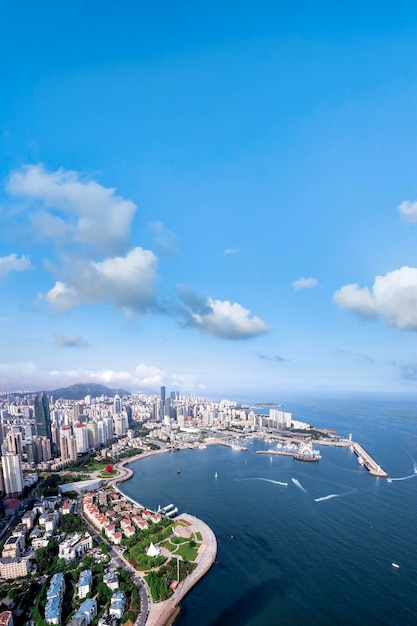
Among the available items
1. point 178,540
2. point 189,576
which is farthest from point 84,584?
point 178,540

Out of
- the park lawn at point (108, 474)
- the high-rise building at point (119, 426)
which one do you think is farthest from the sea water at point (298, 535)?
the high-rise building at point (119, 426)

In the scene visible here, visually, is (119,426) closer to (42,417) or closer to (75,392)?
(42,417)

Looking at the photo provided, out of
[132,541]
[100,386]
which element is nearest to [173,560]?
[132,541]

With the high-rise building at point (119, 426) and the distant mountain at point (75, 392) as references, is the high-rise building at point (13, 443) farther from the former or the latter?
the distant mountain at point (75, 392)

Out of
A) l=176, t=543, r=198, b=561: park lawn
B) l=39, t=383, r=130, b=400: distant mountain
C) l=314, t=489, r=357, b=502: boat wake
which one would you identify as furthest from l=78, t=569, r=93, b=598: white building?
l=39, t=383, r=130, b=400: distant mountain

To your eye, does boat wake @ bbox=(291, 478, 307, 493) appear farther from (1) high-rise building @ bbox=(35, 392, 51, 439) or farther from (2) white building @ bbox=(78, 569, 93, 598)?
(1) high-rise building @ bbox=(35, 392, 51, 439)

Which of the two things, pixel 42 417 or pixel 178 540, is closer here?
pixel 178 540
